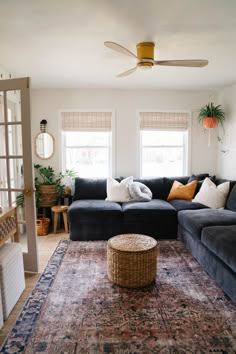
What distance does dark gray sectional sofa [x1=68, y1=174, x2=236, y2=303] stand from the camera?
8.65 ft

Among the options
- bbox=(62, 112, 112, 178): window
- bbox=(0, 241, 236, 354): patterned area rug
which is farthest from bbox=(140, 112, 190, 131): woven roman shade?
bbox=(0, 241, 236, 354): patterned area rug

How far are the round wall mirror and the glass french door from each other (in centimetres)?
168

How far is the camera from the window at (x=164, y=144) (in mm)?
4664

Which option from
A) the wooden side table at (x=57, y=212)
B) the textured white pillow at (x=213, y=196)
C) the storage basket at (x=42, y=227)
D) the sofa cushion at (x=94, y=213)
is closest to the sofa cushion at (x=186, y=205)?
the textured white pillow at (x=213, y=196)

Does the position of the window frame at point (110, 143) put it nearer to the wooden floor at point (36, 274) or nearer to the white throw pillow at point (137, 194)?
the white throw pillow at point (137, 194)

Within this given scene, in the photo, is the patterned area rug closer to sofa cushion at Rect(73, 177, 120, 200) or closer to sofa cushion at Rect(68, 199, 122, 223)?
sofa cushion at Rect(68, 199, 122, 223)

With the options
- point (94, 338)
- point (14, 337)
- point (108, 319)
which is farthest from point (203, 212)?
point (14, 337)

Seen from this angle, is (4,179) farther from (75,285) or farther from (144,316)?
(144,316)

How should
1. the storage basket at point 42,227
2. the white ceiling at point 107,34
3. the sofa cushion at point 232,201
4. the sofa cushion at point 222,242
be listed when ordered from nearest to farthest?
the white ceiling at point 107,34, the sofa cushion at point 222,242, the sofa cushion at point 232,201, the storage basket at point 42,227

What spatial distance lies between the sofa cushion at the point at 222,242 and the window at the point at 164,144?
2.23 metres

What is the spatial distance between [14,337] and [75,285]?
76 centimetres

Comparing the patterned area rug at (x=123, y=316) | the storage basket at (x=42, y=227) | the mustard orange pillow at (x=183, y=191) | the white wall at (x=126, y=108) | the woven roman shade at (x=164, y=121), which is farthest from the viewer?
the woven roman shade at (x=164, y=121)

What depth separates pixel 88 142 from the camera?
465 cm

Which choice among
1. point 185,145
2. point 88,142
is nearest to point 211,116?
point 185,145
